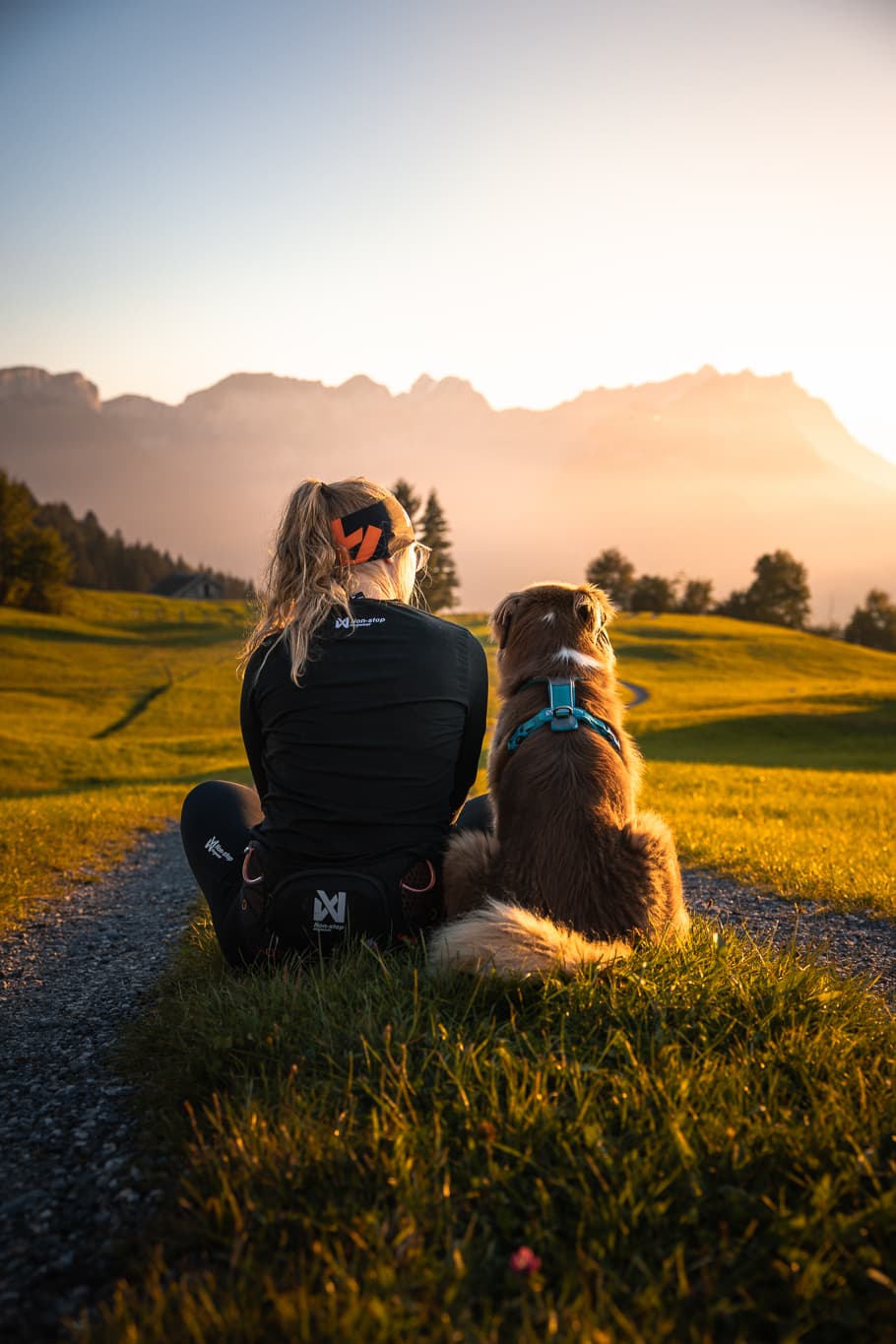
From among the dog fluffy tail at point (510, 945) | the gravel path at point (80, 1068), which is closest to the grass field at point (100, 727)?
the gravel path at point (80, 1068)

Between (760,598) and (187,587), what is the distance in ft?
283

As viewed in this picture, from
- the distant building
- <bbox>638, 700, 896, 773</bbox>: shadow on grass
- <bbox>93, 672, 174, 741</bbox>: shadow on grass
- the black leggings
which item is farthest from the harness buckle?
the distant building

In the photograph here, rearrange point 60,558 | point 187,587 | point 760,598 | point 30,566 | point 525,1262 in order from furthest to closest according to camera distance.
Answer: point 187,587, point 760,598, point 60,558, point 30,566, point 525,1262

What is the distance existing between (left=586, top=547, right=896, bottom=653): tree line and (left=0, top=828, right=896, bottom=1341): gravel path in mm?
89138

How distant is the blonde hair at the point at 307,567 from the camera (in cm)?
365

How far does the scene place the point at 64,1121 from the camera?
9.61ft

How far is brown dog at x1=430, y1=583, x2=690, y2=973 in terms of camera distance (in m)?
3.46

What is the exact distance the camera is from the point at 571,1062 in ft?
8.77

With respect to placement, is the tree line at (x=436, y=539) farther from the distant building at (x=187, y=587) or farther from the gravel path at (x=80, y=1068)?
the gravel path at (x=80, y=1068)

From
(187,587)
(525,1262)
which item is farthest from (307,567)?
(187,587)

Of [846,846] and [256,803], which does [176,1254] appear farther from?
[846,846]

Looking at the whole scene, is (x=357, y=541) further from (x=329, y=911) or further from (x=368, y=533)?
(x=329, y=911)

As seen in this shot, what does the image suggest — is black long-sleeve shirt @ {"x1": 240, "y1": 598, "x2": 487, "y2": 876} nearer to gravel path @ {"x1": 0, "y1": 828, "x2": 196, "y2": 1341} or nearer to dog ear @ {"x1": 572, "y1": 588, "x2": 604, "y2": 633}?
dog ear @ {"x1": 572, "y1": 588, "x2": 604, "y2": 633}

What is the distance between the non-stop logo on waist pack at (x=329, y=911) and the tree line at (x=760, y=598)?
92047 millimetres
